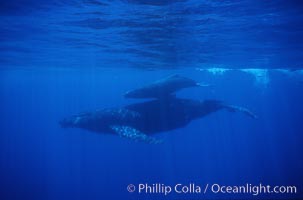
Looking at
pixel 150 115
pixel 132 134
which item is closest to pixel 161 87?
pixel 150 115

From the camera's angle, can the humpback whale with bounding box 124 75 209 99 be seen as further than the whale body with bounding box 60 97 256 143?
No

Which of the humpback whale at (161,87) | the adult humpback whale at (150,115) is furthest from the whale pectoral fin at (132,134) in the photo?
the humpback whale at (161,87)

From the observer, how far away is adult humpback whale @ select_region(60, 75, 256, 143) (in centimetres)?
1666

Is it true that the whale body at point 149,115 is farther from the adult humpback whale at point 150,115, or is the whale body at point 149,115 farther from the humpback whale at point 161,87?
the humpback whale at point 161,87

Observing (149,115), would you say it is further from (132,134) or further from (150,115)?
(132,134)

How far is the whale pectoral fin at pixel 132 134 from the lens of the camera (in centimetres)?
1424

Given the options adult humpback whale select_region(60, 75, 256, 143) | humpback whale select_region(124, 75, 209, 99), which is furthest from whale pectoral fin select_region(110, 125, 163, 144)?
humpback whale select_region(124, 75, 209, 99)

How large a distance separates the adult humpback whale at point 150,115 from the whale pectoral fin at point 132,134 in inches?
27.2

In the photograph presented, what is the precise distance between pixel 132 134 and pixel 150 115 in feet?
6.89

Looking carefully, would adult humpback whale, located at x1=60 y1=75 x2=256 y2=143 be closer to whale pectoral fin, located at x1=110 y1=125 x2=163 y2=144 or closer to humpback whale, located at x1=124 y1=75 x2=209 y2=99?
whale pectoral fin, located at x1=110 y1=125 x2=163 y2=144

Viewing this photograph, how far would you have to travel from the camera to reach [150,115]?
1669 centimetres

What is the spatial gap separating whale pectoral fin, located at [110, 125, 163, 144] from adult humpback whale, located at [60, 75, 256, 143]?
27.2 inches

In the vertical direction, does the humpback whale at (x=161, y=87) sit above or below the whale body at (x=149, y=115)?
above

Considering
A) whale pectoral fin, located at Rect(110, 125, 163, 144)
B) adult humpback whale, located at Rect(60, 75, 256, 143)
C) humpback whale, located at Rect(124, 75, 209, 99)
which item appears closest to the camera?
whale pectoral fin, located at Rect(110, 125, 163, 144)
